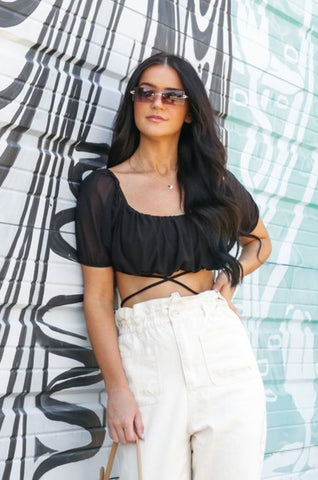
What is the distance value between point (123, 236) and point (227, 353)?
492mm

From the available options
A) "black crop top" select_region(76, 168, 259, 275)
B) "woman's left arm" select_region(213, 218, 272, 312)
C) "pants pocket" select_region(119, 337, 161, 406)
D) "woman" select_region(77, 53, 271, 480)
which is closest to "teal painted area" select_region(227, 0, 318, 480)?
"woman's left arm" select_region(213, 218, 272, 312)

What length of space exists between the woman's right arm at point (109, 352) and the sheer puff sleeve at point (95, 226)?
4 cm


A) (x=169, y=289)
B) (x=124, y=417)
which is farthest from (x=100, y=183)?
(x=124, y=417)

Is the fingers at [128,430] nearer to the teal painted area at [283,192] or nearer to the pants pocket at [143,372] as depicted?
the pants pocket at [143,372]

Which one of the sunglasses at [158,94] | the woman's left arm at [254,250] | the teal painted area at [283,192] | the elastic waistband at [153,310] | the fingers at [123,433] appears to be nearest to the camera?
the fingers at [123,433]

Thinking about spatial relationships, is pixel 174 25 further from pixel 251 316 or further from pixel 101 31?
pixel 251 316

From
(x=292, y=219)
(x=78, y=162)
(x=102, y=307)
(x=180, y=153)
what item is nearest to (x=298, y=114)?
(x=292, y=219)

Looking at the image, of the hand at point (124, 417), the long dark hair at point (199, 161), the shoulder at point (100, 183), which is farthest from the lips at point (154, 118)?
the hand at point (124, 417)

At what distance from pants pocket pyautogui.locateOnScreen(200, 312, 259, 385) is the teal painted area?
3.24ft

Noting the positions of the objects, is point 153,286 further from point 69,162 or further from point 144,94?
point 144,94

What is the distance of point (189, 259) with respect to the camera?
262 centimetres

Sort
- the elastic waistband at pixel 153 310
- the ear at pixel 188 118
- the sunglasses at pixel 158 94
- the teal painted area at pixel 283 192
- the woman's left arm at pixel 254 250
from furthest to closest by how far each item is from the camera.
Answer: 1. the teal painted area at pixel 283 192
2. the woman's left arm at pixel 254 250
3. the ear at pixel 188 118
4. the sunglasses at pixel 158 94
5. the elastic waistband at pixel 153 310

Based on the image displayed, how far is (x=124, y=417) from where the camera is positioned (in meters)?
2.40

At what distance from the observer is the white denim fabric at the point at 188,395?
241 centimetres
